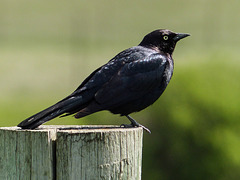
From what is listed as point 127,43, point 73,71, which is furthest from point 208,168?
point 127,43

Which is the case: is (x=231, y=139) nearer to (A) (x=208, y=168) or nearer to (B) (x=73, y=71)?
(A) (x=208, y=168)

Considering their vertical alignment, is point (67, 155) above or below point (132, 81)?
below

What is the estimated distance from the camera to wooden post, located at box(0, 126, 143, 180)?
3449mm

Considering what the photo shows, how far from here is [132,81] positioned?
511cm

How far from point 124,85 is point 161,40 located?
112 centimetres

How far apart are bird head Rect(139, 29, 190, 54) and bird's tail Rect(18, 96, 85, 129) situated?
149 cm

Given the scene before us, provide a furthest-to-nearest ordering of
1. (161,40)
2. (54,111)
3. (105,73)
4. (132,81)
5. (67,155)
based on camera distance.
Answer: (161,40) → (132,81) → (105,73) → (54,111) → (67,155)

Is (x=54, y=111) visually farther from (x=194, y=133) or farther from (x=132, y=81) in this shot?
(x=194, y=133)

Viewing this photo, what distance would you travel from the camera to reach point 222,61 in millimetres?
8320

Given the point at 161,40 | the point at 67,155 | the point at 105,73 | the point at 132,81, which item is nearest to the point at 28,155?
the point at 67,155

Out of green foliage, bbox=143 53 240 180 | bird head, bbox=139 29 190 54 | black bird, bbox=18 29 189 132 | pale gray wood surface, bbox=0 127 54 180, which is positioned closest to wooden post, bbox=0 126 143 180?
pale gray wood surface, bbox=0 127 54 180

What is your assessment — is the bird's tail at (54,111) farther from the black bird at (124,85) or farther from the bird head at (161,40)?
the bird head at (161,40)

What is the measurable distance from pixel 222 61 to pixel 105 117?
2086 millimetres

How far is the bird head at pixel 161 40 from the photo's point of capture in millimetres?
5906
